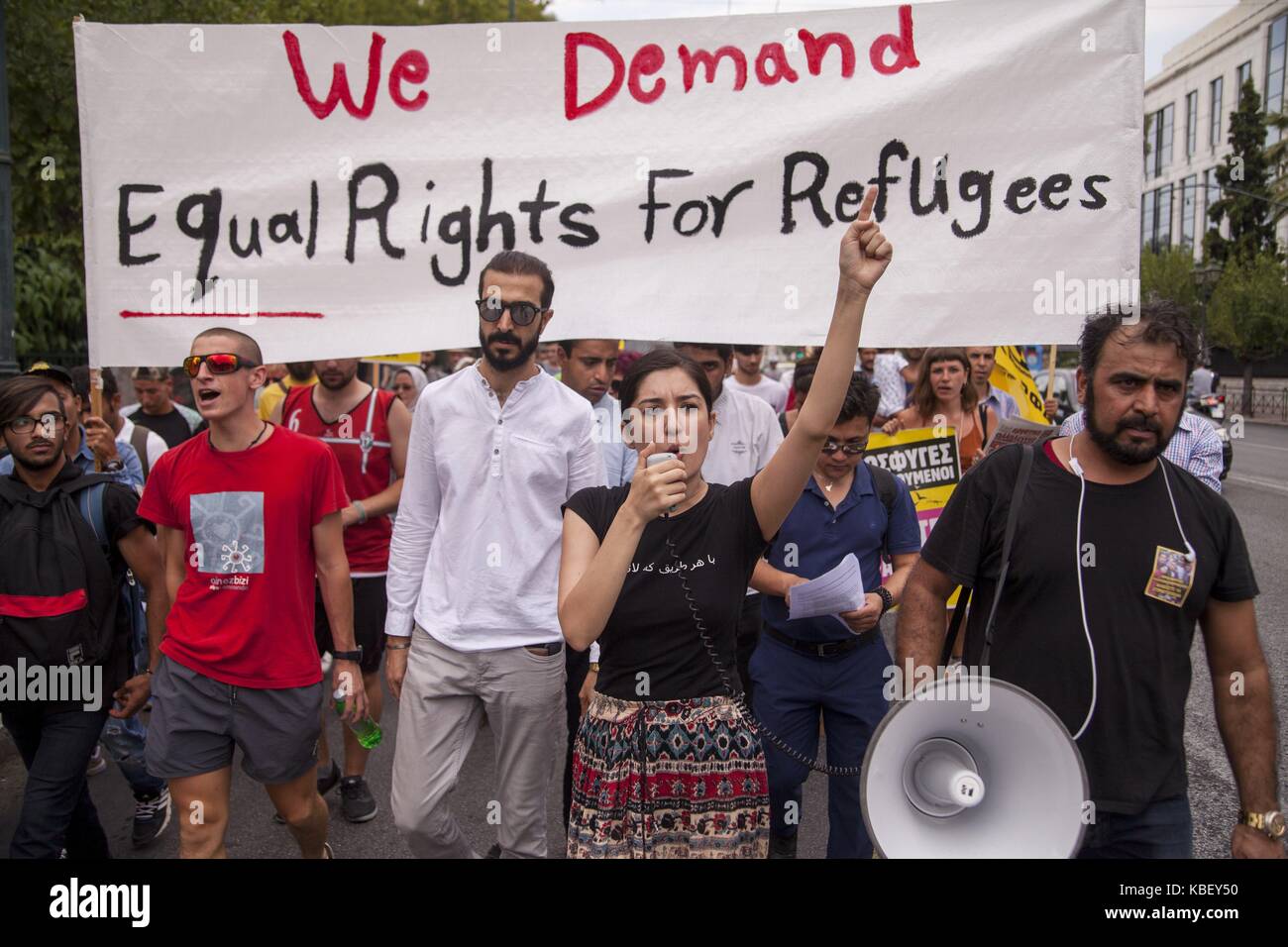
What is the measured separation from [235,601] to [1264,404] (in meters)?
37.2

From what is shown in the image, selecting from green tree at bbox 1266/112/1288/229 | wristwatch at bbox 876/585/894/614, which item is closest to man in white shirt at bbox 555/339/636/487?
wristwatch at bbox 876/585/894/614

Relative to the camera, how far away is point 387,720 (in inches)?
216

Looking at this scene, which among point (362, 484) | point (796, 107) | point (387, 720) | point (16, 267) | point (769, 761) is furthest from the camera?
point (16, 267)

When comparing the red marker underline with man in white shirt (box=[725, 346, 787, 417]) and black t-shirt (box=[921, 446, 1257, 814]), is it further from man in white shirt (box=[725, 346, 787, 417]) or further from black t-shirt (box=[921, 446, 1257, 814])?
man in white shirt (box=[725, 346, 787, 417])

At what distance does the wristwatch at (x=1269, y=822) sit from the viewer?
2.36 metres

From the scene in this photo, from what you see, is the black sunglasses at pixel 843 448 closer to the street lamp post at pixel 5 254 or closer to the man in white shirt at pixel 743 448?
the man in white shirt at pixel 743 448

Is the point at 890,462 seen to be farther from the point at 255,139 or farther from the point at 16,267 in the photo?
the point at 16,267

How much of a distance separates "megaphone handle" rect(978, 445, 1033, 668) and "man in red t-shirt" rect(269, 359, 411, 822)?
9.25 ft

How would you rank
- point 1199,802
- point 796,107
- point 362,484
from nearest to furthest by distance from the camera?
point 796,107 → point 1199,802 → point 362,484

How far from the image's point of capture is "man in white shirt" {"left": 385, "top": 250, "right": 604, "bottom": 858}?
313 cm

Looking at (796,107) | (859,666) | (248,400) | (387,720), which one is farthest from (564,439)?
(387,720)

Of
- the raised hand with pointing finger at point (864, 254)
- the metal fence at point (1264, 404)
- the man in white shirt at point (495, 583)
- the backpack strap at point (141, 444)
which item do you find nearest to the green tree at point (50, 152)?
the backpack strap at point (141, 444)

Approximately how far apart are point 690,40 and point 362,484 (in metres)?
2.41

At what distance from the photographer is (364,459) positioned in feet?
15.2
